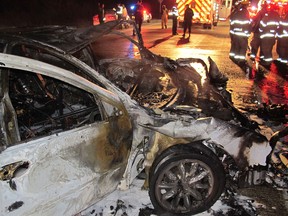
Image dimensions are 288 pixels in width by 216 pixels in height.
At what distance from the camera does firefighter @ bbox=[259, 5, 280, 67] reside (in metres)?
9.55

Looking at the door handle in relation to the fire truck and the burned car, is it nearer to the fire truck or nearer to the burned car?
the burned car

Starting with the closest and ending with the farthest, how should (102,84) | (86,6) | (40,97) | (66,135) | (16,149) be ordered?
(16,149)
(66,135)
(102,84)
(40,97)
(86,6)

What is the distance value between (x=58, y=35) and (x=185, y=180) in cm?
210

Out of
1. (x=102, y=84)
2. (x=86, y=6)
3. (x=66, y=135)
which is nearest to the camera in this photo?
(x=66, y=135)

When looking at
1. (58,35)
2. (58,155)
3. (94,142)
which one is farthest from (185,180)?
(58,35)

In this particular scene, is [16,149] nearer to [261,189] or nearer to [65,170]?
[65,170]

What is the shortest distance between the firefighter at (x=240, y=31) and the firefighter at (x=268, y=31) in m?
0.45

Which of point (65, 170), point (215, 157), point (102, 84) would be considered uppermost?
point (102, 84)

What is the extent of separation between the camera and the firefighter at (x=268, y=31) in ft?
31.3

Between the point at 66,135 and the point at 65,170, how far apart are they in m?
0.28

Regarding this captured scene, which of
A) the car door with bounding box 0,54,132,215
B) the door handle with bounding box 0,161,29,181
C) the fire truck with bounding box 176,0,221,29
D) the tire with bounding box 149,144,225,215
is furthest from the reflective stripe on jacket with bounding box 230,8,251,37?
the fire truck with bounding box 176,0,221,29

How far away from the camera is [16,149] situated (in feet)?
7.13

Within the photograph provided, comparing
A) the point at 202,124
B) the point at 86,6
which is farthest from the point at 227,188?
the point at 86,6

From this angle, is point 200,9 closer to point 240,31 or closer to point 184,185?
point 240,31
